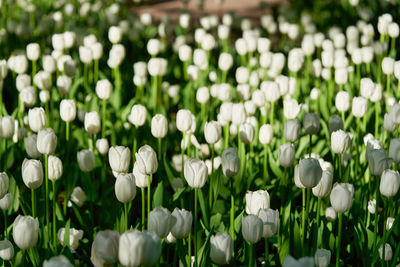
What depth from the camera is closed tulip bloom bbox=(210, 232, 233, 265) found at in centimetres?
182

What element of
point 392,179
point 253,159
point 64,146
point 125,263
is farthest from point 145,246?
point 64,146

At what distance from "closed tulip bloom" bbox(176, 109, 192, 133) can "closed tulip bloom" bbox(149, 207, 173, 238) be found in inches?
38.6

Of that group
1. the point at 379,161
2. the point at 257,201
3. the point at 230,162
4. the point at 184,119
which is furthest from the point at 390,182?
the point at 184,119

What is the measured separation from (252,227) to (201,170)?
1.04 feet

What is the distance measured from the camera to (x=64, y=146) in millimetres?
3312

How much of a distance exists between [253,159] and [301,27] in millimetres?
3554

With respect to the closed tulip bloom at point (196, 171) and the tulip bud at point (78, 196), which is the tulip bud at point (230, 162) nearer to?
the closed tulip bloom at point (196, 171)

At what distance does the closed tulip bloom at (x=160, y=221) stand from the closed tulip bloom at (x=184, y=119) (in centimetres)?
98

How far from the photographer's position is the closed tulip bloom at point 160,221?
1.75m

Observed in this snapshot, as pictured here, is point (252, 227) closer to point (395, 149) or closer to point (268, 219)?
point (268, 219)

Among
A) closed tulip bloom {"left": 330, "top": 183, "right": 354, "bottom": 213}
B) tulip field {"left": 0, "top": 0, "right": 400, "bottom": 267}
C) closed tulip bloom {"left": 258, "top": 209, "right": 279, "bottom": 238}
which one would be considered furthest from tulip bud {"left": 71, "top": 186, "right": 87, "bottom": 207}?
closed tulip bloom {"left": 330, "top": 183, "right": 354, "bottom": 213}

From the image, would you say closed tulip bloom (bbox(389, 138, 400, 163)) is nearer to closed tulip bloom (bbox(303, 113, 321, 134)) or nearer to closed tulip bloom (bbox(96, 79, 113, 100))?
closed tulip bloom (bbox(303, 113, 321, 134))

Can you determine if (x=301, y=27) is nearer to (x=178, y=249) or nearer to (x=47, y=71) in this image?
(x=47, y=71)

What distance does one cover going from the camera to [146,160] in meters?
2.11
